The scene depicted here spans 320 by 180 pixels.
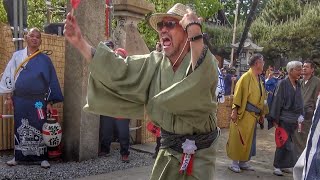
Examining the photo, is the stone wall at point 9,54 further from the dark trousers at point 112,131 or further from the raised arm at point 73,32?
the raised arm at point 73,32

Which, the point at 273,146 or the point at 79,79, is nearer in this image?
the point at 79,79

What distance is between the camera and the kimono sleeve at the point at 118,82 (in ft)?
8.89

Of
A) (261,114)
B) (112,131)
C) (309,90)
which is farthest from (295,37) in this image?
(112,131)

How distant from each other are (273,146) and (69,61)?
15.6ft

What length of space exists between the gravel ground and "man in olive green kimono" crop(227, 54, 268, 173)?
1296 millimetres

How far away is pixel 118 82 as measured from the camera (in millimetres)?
2762

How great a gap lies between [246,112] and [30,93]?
3083 millimetres

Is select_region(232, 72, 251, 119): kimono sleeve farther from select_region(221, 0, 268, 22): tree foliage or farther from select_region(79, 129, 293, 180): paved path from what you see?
select_region(221, 0, 268, 22): tree foliage

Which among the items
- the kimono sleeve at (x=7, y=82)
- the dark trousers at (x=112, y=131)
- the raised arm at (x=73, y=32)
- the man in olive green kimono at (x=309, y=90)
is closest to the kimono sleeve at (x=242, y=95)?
the man in olive green kimono at (x=309, y=90)

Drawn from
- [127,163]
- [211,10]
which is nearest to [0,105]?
[127,163]

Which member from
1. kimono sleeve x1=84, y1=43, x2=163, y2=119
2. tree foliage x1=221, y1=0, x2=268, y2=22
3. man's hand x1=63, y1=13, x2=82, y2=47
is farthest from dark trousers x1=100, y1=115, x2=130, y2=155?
tree foliage x1=221, y1=0, x2=268, y2=22

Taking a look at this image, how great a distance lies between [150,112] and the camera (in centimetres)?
281

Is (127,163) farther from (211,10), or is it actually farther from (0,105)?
(211,10)

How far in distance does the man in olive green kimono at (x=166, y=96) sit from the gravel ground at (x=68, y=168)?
2450 mm
